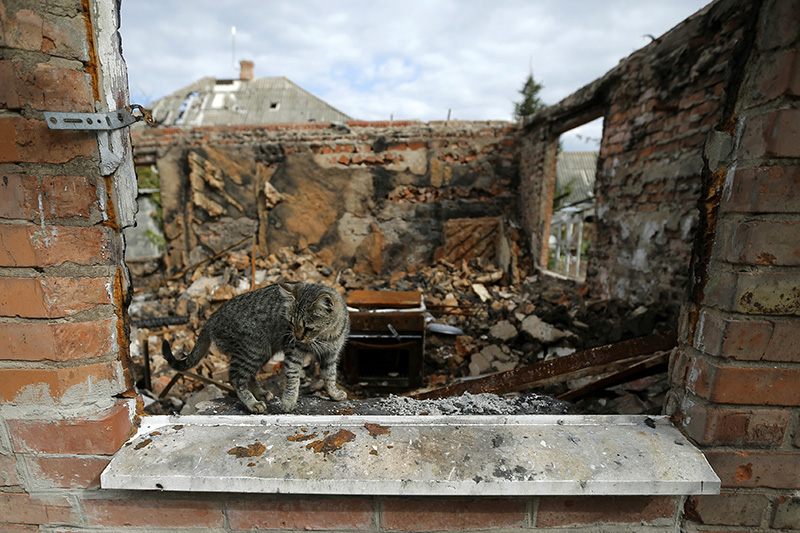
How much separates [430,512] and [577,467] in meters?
0.48

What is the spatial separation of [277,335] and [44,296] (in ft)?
3.84

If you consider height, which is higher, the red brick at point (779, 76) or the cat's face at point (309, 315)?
the red brick at point (779, 76)

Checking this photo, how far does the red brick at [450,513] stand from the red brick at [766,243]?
1007 mm

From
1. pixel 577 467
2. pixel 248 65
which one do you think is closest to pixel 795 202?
pixel 577 467

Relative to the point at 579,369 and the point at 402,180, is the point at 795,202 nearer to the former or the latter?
the point at 579,369

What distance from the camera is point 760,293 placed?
104cm

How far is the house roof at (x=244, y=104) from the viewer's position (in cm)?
1531

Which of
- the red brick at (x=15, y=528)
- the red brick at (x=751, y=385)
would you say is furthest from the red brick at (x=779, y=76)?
the red brick at (x=15, y=528)

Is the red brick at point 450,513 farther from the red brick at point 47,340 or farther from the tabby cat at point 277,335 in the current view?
the red brick at point 47,340

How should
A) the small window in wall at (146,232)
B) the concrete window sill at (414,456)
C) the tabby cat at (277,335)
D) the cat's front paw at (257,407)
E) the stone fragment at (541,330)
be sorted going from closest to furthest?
the concrete window sill at (414,456)
the cat's front paw at (257,407)
the tabby cat at (277,335)
the stone fragment at (541,330)
the small window in wall at (146,232)

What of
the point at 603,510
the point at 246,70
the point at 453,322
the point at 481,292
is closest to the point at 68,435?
the point at 603,510

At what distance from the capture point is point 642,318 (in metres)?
3.08

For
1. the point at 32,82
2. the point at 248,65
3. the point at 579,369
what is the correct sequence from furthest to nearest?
the point at 248,65
the point at 579,369
the point at 32,82

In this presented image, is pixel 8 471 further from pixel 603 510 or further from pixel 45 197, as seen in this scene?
pixel 603 510
